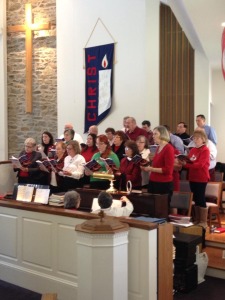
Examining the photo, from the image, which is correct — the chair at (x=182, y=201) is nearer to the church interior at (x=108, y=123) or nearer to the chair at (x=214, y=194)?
the church interior at (x=108, y=123)

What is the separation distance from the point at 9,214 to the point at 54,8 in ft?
21.0

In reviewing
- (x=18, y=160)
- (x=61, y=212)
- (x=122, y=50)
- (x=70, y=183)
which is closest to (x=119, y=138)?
(x=70, y=183)

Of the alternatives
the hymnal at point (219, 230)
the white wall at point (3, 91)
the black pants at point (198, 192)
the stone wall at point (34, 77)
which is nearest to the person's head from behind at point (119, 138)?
the black pants at point (198, 192)

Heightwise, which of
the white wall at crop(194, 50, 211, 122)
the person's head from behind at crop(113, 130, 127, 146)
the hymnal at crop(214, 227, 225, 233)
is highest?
the white wall at crop(194, 50, 211, 122)

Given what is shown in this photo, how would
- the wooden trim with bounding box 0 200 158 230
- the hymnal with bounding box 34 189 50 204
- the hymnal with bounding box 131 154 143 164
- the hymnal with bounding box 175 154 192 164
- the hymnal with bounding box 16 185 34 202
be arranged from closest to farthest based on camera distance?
1. the wooden trim with bounding box 0 200 158 230
2. the hymnal with bounding box 34 189 50 204
3. the hymnal with bounding box 16 185 34 202
4. the hymnal with bounding box 131 154 143 164
5. the hymnal with bounding box 175 154 192 164

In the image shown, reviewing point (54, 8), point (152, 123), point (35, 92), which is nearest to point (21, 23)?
point (54, 8)

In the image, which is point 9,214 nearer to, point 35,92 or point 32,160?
point 32,160

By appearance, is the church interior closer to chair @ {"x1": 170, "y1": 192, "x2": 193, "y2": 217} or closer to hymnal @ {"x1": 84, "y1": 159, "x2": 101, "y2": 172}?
chair @ {"x1": 170, "y1": 192, "x2": 193, "y2": 217}

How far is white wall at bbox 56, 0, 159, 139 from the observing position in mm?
8492

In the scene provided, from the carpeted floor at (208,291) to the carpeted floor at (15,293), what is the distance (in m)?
1.32

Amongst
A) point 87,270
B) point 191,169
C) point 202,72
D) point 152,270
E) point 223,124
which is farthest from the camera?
point 223,124

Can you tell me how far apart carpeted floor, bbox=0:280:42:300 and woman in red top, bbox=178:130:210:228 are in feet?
7.38

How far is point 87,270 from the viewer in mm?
3166

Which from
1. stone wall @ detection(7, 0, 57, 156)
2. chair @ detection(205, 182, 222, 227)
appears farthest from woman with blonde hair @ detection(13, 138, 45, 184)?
stone wall @ detection(7, 0, 57, 156)
